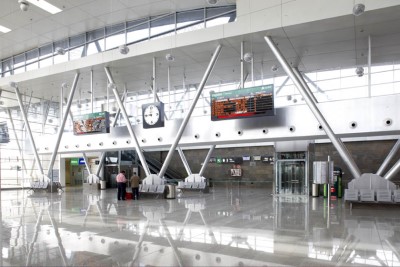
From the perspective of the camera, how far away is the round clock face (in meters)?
Result: 19.1

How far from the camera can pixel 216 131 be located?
19109 millimetres

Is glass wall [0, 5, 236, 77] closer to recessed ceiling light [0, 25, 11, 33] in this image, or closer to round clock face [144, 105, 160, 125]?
recessed ceiling light [0, 25, 11, 33]

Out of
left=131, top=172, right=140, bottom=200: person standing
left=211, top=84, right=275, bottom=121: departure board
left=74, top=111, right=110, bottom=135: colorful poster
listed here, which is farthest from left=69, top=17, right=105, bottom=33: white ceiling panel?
left=131, top=172, right=140, bottom=200: person standing

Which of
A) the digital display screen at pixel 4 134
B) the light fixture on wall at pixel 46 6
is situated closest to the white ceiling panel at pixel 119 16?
the light fixture on wall at pixel 46 6

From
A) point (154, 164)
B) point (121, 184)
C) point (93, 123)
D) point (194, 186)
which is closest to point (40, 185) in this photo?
point (93, 123)

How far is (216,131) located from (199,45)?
5.00 meters

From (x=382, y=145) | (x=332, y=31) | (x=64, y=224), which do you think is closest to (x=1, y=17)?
(x=64, y=224)

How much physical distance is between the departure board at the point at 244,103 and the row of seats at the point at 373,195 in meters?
4.99

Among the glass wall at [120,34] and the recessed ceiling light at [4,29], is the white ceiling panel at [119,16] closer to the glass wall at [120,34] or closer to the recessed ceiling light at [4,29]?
the glass wall at [120,34]

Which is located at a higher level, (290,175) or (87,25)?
(87,25)

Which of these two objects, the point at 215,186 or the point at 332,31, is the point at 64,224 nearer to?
the point at 332,31

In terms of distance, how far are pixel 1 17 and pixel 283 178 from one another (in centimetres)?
2091

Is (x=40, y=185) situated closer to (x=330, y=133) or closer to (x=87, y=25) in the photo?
(x=87, y=25)

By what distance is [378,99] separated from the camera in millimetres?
Result: 14812
